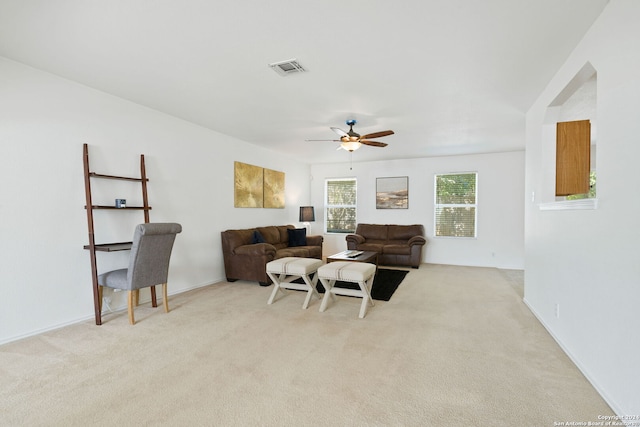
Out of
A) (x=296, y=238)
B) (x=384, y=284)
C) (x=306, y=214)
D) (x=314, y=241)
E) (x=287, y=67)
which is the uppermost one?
(x=287, y=67)

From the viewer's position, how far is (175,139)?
4.29m

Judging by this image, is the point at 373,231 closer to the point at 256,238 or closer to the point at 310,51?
the point at 256,238

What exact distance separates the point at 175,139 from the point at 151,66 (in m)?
→ 1.62

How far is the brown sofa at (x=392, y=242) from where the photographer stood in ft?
20.4

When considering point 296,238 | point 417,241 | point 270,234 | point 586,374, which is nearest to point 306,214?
point 296,238

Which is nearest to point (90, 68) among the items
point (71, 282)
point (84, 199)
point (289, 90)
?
point (84, 199)

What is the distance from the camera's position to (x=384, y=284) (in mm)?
4797

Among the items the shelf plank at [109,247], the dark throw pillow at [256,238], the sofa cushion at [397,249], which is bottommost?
the sofa cushion at [397,249]

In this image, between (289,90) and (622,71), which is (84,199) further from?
(622,71)

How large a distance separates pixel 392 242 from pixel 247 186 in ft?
11.3

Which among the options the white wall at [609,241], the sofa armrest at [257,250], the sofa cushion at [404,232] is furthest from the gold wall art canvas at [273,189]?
the white wall at [609,241]

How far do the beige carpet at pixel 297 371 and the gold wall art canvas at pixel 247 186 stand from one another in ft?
7.96

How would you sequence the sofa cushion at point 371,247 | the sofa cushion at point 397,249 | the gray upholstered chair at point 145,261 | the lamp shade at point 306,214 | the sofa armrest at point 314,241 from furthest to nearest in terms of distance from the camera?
1. the lamp shade at point 306,214
2. the sofa armrest at point 314,241
3. the sofa cushion at point 371,247
4. the sofa cushion at point 397,249
5. the gray upholstered chair at point 145,261

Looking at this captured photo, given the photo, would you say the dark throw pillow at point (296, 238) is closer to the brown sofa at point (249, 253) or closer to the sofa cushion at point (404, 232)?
the brown sofa at point (249, 253)
